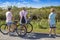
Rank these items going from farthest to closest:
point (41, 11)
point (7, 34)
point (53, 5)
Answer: point (41, 11)
point (53, 5)
point (7, 34)

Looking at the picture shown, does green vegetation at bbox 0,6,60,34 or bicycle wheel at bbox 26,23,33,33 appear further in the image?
green vegetation at bbox 0,6,60,34

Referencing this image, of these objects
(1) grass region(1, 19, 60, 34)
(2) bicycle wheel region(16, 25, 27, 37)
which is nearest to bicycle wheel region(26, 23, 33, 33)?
(2) bicycle wheel region(16, 25, 27, 37)

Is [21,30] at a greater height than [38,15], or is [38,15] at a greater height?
[38,15]

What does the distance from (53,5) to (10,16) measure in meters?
3.26

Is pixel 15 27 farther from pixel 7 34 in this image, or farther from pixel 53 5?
pixel 53 5

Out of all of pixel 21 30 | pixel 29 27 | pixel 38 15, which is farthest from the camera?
pixel 38 15

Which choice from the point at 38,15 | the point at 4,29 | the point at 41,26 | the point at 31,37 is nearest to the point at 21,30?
the point at 31,37

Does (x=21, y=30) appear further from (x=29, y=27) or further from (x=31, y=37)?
(x=29, y=27)

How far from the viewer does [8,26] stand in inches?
431

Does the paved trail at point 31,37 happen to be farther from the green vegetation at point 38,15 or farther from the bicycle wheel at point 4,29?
the green vegetation at point 38,15

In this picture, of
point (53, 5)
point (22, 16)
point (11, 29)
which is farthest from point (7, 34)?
point (53, 5)

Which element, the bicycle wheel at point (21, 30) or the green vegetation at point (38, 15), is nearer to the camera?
the bicycle wheel at point (21, 30)

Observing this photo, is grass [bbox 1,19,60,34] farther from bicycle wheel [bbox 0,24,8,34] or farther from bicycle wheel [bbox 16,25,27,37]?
bicycle wheel [bbox 0,24,8,34]

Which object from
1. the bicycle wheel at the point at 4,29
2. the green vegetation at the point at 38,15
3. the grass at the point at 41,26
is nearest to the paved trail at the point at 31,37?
the bicycle wheel at the point at 4,29
